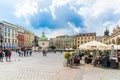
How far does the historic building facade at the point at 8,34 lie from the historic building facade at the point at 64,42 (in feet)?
184

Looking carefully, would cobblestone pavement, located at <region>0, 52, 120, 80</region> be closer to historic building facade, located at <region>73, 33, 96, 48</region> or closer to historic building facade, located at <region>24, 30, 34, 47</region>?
historic building facade, located at <region>24, 30, 34, 47</region>

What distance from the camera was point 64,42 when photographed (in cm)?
16475

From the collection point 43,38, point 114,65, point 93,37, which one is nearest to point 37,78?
point 114,65

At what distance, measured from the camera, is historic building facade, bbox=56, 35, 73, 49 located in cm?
16049

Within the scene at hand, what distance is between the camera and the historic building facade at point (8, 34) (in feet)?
316

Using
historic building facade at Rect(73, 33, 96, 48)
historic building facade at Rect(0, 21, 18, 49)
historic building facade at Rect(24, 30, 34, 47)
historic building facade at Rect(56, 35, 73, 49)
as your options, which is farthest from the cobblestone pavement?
historic building facade at Rect(56, 35, 73, 49)

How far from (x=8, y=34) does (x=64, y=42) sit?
222ft

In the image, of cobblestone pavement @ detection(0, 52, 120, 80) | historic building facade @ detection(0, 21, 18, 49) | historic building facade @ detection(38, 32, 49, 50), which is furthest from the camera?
Result: historic building facade @ detection(38, 32, 49, 50)

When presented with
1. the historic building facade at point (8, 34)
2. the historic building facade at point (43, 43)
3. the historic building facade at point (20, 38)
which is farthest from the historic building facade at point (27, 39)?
the historic building facade at point (8, 34)

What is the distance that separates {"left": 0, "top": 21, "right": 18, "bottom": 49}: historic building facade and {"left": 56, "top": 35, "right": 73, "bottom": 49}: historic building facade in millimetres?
56185

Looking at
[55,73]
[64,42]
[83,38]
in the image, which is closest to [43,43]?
[83,38]

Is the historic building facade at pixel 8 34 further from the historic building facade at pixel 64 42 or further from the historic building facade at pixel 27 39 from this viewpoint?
the historic building facade at pixel 64 42

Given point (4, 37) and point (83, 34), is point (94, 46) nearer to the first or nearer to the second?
point (4, 37)

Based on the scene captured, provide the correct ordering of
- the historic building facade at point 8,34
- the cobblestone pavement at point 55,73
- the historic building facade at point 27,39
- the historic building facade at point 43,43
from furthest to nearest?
1. the historic building facade at point 27,39
2. the historic building facade at point 43,43
3. the historic building facade at point 8,34
4. the cobblestone pavement at point 55,73
